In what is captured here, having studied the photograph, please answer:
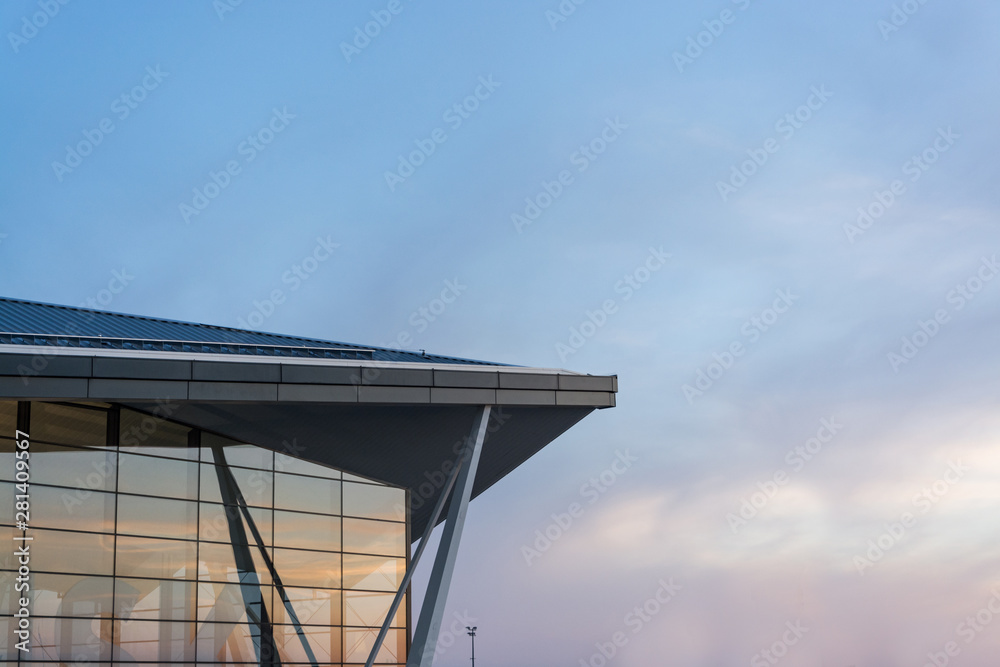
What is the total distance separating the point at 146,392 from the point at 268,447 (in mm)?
5793

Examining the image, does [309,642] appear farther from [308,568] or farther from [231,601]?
[231,601]

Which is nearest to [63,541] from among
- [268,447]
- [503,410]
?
[268,447]

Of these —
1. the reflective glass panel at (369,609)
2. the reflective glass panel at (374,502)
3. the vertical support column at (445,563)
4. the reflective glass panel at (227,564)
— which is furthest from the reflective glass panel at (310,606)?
the vertical support column at (445,563)

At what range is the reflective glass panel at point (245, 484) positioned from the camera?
27.4 m

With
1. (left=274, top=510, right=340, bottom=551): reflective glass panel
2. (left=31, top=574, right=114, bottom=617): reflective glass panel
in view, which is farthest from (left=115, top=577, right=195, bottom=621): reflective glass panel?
(left=274, top=510, right=340, bottom=551): reflective glass panel

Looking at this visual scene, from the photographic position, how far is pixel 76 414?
2505 centimetres

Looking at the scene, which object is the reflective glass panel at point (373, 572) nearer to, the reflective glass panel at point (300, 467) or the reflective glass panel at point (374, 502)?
the reflective glass panel at point (374, 502)

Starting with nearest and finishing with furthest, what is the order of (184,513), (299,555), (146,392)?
(146,392) → (184,513) → (299,555)

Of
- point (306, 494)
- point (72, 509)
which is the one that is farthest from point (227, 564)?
point (72, 509)

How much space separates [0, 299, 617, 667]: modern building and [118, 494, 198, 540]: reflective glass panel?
0.12 ft

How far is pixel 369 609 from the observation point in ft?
97.7

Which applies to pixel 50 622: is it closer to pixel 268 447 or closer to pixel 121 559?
pixel 121 559

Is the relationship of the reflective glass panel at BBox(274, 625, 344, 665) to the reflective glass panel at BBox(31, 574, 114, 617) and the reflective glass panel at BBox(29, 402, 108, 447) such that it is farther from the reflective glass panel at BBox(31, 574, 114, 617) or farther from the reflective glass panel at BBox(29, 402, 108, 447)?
the reflective glass panel at BBox(29, 402, 108, 447)

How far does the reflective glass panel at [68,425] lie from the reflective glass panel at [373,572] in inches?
299
